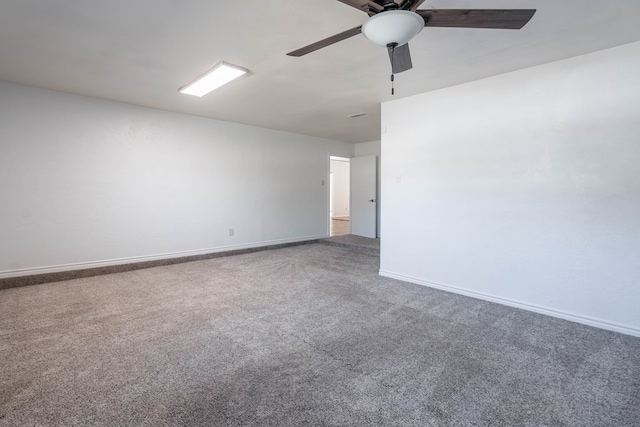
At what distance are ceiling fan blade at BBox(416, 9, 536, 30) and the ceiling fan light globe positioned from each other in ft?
0.25

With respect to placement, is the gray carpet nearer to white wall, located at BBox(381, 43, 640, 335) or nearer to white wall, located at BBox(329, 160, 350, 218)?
white wall, located at BBox(381, 43, 640, 335)

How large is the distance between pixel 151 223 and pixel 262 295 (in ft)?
8.08

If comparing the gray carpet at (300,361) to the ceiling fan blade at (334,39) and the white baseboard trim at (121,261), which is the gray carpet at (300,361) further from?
the ceiling fan blade at (334,39)

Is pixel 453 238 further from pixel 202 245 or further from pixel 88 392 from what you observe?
pixel 202 245

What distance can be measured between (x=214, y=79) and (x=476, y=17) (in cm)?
273

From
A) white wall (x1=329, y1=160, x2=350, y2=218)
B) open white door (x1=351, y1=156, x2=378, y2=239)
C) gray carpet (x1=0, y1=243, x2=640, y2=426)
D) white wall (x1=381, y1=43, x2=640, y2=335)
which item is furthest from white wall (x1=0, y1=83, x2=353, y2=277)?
white wall (x1=329, y1=160, x2=350, y2=218)

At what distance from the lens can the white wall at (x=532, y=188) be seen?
259 centimetres

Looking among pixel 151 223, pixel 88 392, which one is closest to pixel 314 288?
pixel 88 392

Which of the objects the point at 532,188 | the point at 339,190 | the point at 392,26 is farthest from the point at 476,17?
the point at 339,190

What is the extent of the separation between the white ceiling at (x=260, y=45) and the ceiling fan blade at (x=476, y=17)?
0.45m

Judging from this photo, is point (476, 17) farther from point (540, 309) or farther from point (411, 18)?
point (540, 309)

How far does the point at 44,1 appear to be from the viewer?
6.57 ft

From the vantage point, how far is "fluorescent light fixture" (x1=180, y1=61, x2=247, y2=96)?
3.05m

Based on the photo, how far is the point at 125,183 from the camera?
14.4ft
